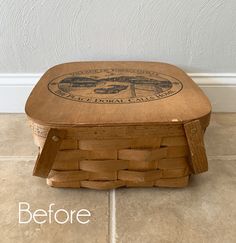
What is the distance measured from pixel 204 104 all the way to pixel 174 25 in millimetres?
269

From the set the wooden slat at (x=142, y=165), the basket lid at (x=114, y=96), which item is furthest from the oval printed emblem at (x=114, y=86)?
the wooden slat at (x=142, y=165)

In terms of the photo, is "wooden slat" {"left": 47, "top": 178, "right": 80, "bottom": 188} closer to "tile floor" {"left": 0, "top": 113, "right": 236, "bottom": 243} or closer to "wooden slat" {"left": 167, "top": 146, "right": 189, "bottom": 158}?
"tile floor" {"left": 0, "top": 113, "right": 236, "bottom": 243}

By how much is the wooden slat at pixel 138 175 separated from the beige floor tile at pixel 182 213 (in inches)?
1.1

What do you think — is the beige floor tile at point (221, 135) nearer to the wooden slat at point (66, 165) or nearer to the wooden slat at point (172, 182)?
the wooden slat at point (172, 182)

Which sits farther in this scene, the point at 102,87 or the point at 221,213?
the point at 102,87

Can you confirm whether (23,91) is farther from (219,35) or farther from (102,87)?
(219,35)

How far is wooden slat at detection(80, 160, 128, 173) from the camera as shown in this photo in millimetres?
470

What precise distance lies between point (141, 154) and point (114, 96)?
12cm

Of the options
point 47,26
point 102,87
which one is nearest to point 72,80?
point 102,87

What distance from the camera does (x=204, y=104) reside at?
509mm

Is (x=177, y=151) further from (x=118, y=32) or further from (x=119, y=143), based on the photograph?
(x=118, y=32)

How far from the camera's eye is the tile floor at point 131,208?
0.42 metres

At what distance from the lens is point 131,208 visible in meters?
0.47

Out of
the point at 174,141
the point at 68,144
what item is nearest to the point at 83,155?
the point at 68,144
